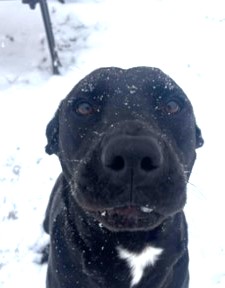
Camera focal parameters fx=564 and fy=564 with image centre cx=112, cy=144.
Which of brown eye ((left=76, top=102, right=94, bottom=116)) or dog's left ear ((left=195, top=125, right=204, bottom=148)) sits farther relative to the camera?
dog's left ear ((left=195, top=125, right=204, bottom=148))

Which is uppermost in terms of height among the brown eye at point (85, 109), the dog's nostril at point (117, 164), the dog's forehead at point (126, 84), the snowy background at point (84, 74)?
the dog's forehead at point (126, 84)

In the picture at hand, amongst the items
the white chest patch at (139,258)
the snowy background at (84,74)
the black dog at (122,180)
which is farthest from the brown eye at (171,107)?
the snowy background at (84,74)

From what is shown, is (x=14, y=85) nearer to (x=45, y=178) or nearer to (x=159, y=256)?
(x=45, y=178)

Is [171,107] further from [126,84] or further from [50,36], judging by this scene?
[50,36]

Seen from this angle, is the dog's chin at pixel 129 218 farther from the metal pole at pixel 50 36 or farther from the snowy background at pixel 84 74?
the metal pole at pixel 50 36

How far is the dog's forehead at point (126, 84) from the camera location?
266 centimetres

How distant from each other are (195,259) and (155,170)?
2148 millimetres

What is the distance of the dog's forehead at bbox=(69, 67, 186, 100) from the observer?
105 inches

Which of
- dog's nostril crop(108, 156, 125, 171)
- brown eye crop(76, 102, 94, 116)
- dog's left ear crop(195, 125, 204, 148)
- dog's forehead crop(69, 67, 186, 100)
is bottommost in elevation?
dog's left ear crop(195, 125, 204, 148)

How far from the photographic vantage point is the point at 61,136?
2932mm

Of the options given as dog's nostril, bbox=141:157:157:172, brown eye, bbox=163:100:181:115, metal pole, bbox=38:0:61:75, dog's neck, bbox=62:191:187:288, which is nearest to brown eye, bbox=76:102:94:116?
brown eye, bbox=163:100:181:115

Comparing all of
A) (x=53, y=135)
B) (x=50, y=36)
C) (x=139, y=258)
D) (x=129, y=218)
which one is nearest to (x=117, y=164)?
(x=129, y=218)

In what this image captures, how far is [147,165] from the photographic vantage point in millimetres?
2168

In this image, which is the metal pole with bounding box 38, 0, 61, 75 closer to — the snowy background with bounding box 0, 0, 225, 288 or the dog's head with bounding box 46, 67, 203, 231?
the snowy background with bounding box 0, 0, 225, 288
